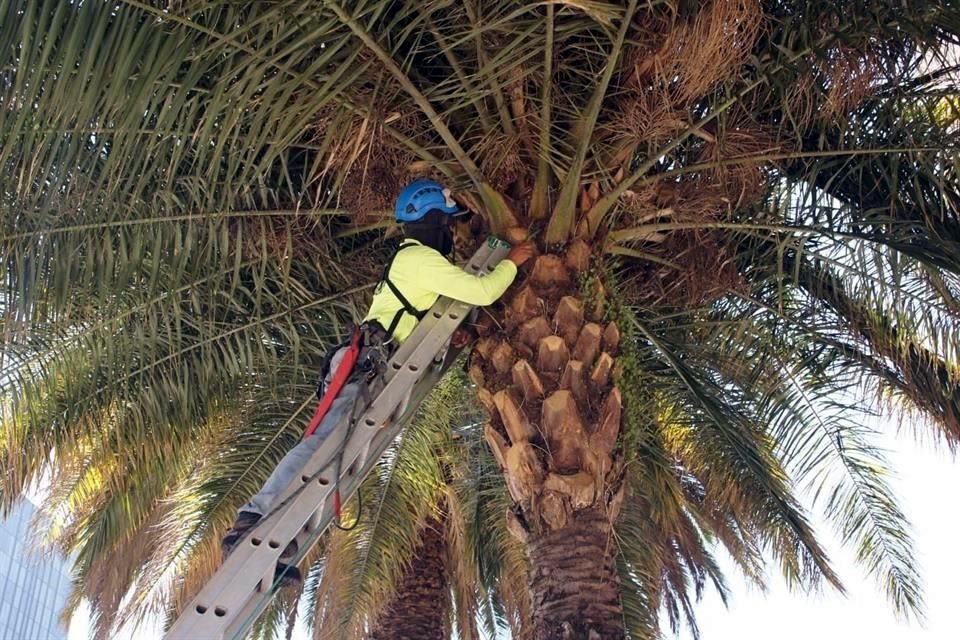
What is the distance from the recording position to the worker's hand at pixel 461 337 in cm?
521

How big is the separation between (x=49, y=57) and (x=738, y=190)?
3353 mm

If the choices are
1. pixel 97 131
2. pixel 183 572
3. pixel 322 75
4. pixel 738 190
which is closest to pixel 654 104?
pixel 738 190

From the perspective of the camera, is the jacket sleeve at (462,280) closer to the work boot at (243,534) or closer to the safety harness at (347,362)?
the safety harness at (347,362)

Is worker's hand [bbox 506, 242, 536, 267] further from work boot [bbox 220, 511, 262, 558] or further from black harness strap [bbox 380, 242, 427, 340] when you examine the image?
work boot [bbox 220, 511, 262, 558]

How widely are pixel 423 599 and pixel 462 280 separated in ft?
16.9

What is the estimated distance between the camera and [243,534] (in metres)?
3.96

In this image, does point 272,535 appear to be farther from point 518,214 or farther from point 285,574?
point 518,214

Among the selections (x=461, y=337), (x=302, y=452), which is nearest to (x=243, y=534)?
(x=302, y=452)

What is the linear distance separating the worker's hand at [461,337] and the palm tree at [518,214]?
0.50 feet

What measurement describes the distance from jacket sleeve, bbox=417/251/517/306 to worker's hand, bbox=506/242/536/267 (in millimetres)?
185

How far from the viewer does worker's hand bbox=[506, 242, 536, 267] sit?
502 cm

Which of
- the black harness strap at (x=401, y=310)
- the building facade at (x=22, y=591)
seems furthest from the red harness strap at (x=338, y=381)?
the building facade at (x=22, y=591)

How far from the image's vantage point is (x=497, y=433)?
16.6 feet

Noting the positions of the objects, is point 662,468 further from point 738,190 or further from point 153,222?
point 153,222
